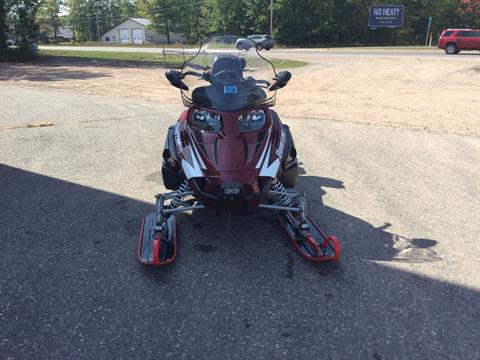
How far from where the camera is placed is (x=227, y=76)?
419cm

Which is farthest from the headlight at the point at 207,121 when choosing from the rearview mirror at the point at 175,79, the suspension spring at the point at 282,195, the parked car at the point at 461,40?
the parked car at the point at 461,40

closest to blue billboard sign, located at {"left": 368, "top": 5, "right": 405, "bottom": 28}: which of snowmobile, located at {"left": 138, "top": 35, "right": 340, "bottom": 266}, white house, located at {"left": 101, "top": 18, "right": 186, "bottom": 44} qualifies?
white house, located at {"left": 101, "top": 18, "right": 186, "bottom": 44}

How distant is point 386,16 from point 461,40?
19544mm

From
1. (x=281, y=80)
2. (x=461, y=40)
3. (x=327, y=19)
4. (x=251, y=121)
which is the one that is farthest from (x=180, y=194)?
(x=327, y=19)

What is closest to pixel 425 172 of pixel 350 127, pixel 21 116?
pixel 350 127

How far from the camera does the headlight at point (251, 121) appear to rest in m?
3.82

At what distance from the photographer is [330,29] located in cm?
4719

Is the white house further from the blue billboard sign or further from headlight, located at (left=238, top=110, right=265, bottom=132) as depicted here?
headlight, located at (left=238, top=110, right=265, bottom=132)

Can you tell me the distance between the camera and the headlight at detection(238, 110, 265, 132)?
3.82 m

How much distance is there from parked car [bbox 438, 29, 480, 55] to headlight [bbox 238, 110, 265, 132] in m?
29.4

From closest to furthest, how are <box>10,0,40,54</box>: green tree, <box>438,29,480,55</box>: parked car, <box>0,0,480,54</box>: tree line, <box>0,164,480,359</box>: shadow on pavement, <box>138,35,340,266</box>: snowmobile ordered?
<box>0,164,480,359</box>: shadow on pavement, <box>138,35,340,266</box>: snowmobile, <box>10,0,40,54</box>: green tree, <box>438,29,480,55</box>: parked car, <box>0,0,480,54</box>: tree line

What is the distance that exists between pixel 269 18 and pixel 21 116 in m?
41.8

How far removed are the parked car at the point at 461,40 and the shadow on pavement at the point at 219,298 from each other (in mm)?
28924

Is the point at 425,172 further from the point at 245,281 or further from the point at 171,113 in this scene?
the point at 171,113
